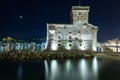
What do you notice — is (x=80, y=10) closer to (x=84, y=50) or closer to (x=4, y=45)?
(x=84, y=50)

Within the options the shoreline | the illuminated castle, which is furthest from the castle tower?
the shoreline

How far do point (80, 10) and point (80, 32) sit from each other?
4.52 meters

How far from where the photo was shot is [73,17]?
48.4 meters

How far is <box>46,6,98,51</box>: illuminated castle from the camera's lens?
47312mm

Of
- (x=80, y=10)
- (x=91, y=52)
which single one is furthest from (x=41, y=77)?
(x=80, y=10)

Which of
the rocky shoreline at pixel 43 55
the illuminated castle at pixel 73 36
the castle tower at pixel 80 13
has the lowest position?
the rocky shoreline at pixel 43 55

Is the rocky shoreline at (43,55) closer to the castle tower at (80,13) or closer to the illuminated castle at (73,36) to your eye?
the illuminated castle at (73,36)

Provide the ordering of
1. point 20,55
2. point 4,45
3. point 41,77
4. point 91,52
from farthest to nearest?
point 4,45 → point 91,52 → point 20,55 → point 41,77

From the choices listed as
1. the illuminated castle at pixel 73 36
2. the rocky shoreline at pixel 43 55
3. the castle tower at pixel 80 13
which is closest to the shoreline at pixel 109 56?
the rocky shoreline at pixel 43 55

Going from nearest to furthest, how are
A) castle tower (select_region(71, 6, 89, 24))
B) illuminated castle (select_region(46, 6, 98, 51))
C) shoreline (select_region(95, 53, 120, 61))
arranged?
shoreline (select_region(95, 53, 120, 61)) → illuminated castle (select_region(46, 6, 98, 51)) → castle tower (select_region(71, 6, 89, 24))

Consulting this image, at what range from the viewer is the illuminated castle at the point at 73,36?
4731cm

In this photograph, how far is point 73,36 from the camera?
47781 millimetres

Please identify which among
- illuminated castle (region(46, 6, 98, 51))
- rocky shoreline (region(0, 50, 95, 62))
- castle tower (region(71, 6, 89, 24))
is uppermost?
castle tower (region(71, 6, 89, 24))

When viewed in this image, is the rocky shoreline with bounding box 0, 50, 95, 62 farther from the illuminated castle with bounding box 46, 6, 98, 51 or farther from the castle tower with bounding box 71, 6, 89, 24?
the castle tower with bounding box 71, 6, 89, 24
